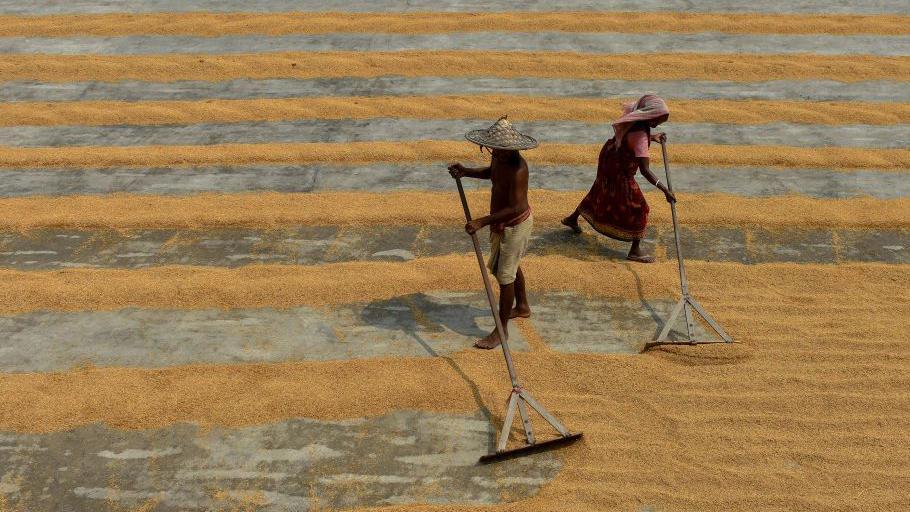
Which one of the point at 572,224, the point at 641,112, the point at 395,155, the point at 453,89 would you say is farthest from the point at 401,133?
the point at 641,112

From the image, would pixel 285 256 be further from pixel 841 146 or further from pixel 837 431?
pixel 841 146

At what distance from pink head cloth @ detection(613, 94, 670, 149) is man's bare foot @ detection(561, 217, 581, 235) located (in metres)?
0.90

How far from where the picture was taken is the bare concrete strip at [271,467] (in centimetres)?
511

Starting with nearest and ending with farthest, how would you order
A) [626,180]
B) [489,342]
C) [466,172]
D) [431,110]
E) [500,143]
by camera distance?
1. [500,143]
2. [466,172]
3. [489,342]
4. [626,180]
5. [431,110]

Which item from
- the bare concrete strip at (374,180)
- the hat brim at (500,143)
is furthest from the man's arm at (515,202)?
the bare concrete strip at (374,180)

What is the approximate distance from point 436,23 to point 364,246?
5.68 meters

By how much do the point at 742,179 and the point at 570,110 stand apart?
7.56 feet

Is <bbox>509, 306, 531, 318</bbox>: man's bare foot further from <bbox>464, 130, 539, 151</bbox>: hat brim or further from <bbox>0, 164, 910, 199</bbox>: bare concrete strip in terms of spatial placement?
<bbox>0, 164, 910, 199</bbox>: bare concrete strip

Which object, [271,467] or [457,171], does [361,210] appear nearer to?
[457,171]

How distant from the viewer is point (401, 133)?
33.2 ft

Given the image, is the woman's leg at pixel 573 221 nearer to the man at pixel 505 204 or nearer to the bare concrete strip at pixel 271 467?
the man at pixel 505 204

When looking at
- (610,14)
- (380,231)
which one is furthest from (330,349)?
(610,14)

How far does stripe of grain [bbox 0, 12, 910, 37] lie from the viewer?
12320mm

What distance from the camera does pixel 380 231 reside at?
823 centimetres
